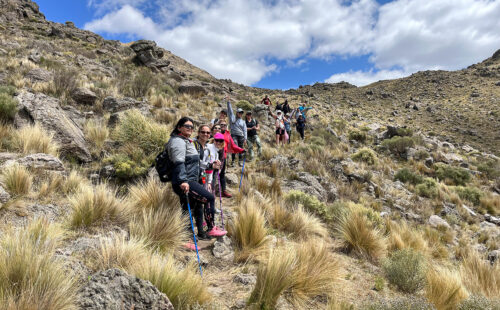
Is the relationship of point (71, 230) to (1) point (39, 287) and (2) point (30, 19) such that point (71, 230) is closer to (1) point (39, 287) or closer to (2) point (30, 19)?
(1) point (39, 287)

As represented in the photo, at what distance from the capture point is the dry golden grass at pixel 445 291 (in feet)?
10.1

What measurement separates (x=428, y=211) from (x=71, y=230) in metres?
9.68

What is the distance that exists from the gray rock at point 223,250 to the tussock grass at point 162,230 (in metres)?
0.50

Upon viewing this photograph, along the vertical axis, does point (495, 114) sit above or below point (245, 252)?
above

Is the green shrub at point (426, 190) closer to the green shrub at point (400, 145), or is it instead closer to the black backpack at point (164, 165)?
the green shrub at point (400, 145)

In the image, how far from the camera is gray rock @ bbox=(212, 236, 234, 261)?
363 centimetres

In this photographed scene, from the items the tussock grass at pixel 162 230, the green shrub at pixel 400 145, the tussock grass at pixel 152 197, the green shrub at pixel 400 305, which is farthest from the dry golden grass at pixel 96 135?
the green shrub at pixel 400 145

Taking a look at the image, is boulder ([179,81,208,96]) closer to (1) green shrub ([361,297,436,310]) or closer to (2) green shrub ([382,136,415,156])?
(2) green shrub ([382,136,415,156])

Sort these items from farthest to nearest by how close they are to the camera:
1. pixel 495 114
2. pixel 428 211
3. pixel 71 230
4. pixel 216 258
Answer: pixel 495 114 < pixel 428 211 < pixel 216 258 < pixel 71 230

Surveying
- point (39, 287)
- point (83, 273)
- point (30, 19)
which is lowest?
point (83, 273)

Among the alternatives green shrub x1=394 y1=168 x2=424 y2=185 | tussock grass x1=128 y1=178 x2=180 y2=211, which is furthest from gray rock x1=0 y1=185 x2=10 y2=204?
green shrub x1=394 y1=168 x2=424 y2=185

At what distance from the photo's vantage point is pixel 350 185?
9.23 m

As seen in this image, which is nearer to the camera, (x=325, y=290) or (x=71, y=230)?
(x=325, y=290)

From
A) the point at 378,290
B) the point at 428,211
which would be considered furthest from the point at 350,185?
the point at 378,290
